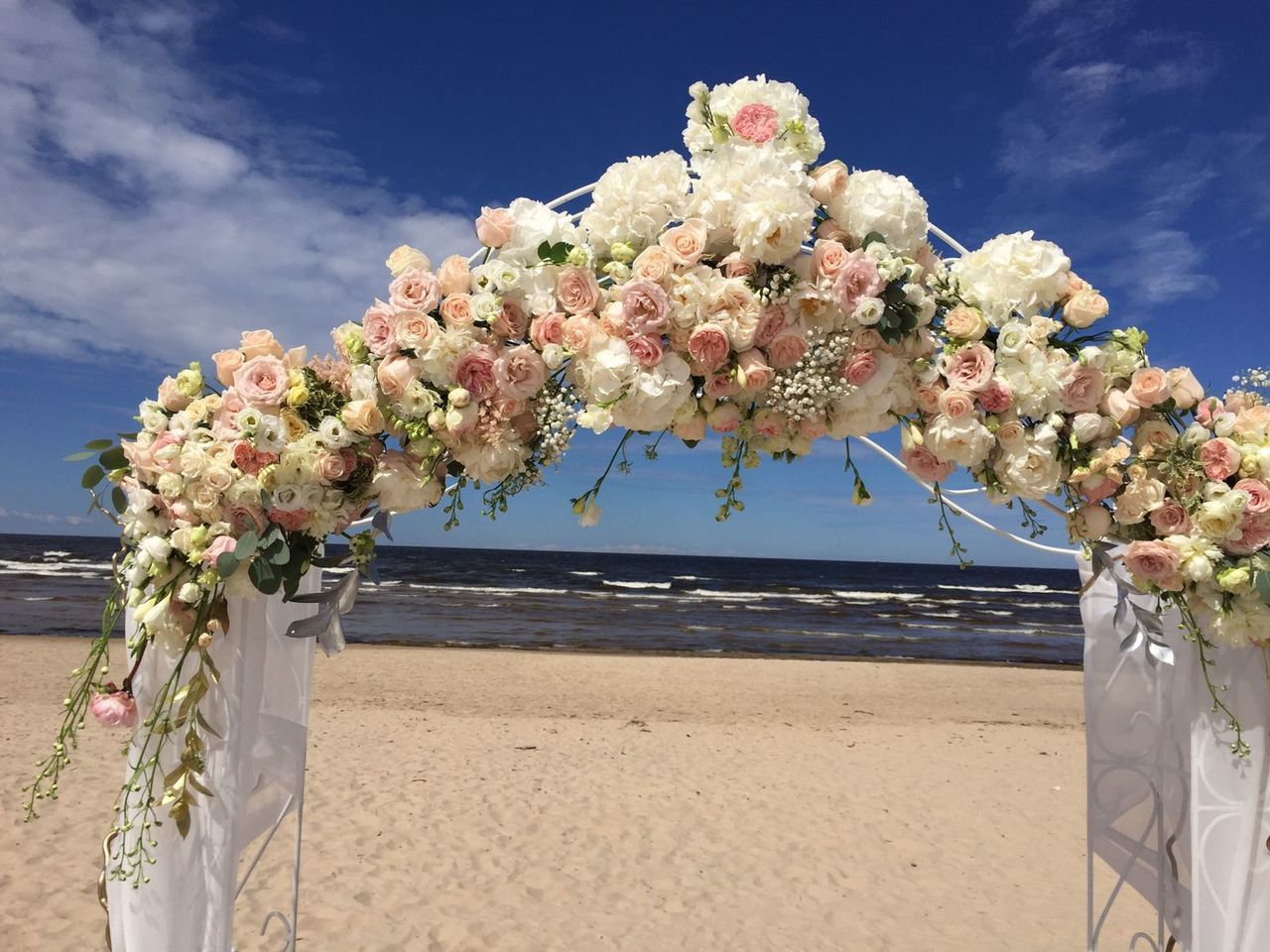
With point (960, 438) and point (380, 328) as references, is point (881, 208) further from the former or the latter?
point (380, 328)

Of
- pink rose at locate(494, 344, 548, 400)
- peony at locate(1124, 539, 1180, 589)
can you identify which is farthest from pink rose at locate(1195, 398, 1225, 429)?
pink rose at locate(494, 344, 548, 400)

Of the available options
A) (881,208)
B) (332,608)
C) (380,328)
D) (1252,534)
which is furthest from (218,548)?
(1252,534)

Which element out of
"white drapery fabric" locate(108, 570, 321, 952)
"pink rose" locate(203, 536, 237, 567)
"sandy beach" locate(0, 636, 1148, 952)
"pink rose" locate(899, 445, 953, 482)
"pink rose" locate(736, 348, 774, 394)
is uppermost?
"pink rose" locate(736, 348, 774, 394)

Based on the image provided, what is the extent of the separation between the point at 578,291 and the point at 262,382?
2.70 feet

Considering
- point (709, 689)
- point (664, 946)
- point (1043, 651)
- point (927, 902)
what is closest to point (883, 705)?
point (709, 689)

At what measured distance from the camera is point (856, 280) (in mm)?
1956

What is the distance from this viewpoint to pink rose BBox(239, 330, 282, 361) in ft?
7.01

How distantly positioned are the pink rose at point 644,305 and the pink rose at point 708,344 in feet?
0.29

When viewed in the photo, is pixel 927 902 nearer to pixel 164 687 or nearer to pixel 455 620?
pixel 164 687

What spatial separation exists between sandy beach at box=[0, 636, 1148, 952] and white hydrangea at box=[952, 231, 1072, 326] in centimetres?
356

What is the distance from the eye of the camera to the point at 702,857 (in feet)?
16.9

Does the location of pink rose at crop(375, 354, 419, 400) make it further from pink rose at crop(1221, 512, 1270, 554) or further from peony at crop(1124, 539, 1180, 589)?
pink rose at crop(1221, 512, 1270, 554)

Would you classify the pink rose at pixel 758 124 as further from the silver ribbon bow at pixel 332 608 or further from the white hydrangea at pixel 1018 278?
the silver ribbon bow at pixel 332 608

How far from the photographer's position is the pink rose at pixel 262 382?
6.59 ft
